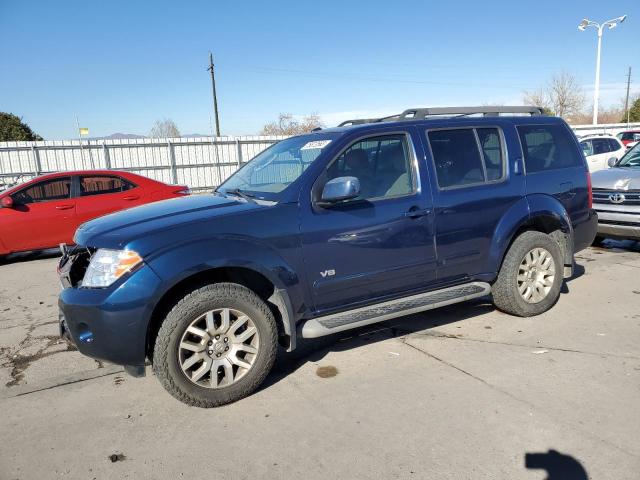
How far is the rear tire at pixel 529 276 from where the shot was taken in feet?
14.9

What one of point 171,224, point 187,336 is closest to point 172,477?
point 187,336

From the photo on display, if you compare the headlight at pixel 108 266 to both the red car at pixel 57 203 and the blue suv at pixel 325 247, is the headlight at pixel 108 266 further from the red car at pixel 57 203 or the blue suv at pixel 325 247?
the red car at pixel 57 203

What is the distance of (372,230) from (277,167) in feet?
3.44

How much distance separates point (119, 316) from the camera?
2.96m

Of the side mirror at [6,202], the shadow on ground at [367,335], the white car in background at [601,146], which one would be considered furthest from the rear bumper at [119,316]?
the white car in background at [601,146]

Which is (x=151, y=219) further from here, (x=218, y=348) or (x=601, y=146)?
(x=601, y=146)

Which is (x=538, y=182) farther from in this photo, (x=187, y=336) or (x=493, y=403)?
(x=187, y=336)

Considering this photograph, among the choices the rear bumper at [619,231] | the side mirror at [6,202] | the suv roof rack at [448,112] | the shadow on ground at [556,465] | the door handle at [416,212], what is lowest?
the shadow on ground at [556,465]

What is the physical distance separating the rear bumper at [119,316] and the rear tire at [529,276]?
316 cm

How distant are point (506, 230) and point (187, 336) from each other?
2912 mm

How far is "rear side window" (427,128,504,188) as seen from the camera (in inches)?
163

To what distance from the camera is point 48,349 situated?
173 inches

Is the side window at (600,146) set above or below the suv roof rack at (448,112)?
below

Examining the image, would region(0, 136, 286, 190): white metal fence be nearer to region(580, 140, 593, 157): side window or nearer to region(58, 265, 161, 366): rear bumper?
region(580, 140, 593, 157): side window
